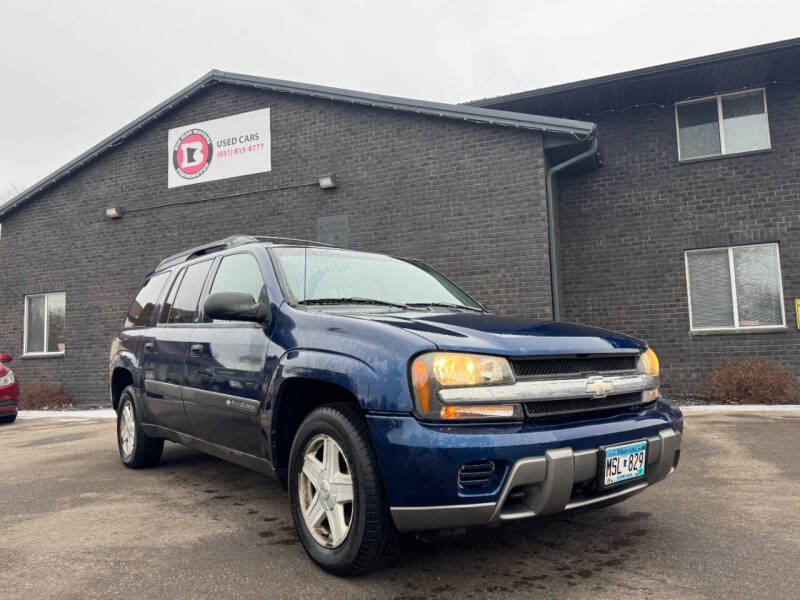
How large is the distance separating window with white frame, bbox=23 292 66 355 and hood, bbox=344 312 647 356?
1322 centimetres

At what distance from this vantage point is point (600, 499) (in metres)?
2.77

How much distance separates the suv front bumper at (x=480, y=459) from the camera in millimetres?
2457

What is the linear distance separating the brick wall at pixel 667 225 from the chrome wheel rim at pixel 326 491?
30.2 ft

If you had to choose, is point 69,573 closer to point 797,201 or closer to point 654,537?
point 654,537

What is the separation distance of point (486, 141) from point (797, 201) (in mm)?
5323

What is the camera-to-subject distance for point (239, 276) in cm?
407

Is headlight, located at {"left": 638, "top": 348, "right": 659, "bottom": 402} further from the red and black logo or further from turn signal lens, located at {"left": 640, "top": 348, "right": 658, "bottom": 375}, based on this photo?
the red and black logo

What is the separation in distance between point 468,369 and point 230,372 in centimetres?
168

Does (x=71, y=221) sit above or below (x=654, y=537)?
above

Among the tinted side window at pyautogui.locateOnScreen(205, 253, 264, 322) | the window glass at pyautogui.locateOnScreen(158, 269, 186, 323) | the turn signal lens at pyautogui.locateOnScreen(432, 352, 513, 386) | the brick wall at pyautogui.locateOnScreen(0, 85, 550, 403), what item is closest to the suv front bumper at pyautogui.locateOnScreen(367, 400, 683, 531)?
the turn signal lens at pyautogui.locateOnScreen(432, 352, 513, 386)

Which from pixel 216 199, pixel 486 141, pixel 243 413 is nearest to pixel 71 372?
pixel 216 199

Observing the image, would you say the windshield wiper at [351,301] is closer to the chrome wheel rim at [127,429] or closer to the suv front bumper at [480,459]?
the suv front bumper at [480,459]

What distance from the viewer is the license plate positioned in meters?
2.75

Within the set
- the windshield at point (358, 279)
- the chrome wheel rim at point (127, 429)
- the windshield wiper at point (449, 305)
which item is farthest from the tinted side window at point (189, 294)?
the windshield wiper at point (449, 305)
